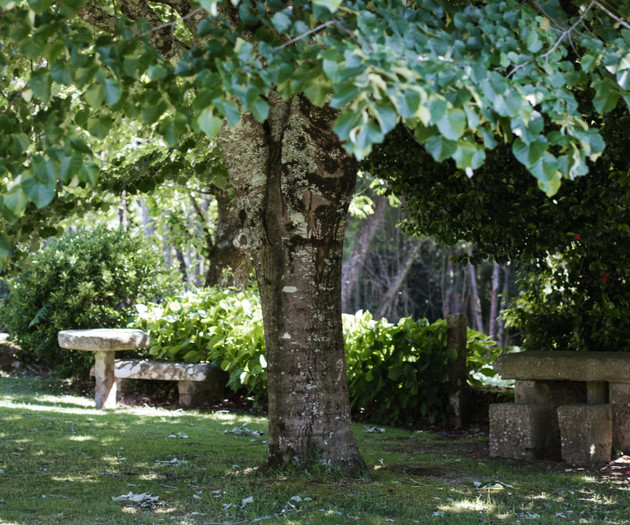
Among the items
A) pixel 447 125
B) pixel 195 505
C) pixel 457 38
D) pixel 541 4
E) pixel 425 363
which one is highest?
pixel 541 4

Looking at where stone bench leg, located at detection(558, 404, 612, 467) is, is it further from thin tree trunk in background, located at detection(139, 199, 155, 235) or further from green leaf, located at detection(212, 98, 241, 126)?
thin tree trunk in background, located at detection(139, 199, 155, 235)

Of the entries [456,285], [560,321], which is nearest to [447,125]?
[560,321]

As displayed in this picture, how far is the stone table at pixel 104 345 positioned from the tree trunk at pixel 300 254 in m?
4.31

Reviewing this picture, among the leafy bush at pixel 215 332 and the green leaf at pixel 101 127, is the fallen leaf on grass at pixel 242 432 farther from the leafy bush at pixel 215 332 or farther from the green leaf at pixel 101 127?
the green leaf at pixel 101 127

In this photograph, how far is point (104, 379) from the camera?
9078mm

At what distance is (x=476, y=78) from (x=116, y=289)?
9303 millimetres

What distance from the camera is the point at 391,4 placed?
2809mm

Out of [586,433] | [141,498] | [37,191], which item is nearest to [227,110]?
[37,191]

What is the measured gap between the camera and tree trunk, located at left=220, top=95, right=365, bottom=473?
490 centimetres

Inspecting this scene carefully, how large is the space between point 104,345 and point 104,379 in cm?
58

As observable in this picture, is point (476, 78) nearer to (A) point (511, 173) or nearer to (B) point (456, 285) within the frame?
(A) point (511, 173)

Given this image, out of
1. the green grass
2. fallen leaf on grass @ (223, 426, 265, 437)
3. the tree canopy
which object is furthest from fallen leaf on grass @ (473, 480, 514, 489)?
the tree canopy

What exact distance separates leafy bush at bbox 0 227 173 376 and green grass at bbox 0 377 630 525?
3230 millimetres

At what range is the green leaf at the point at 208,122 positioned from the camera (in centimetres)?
260
